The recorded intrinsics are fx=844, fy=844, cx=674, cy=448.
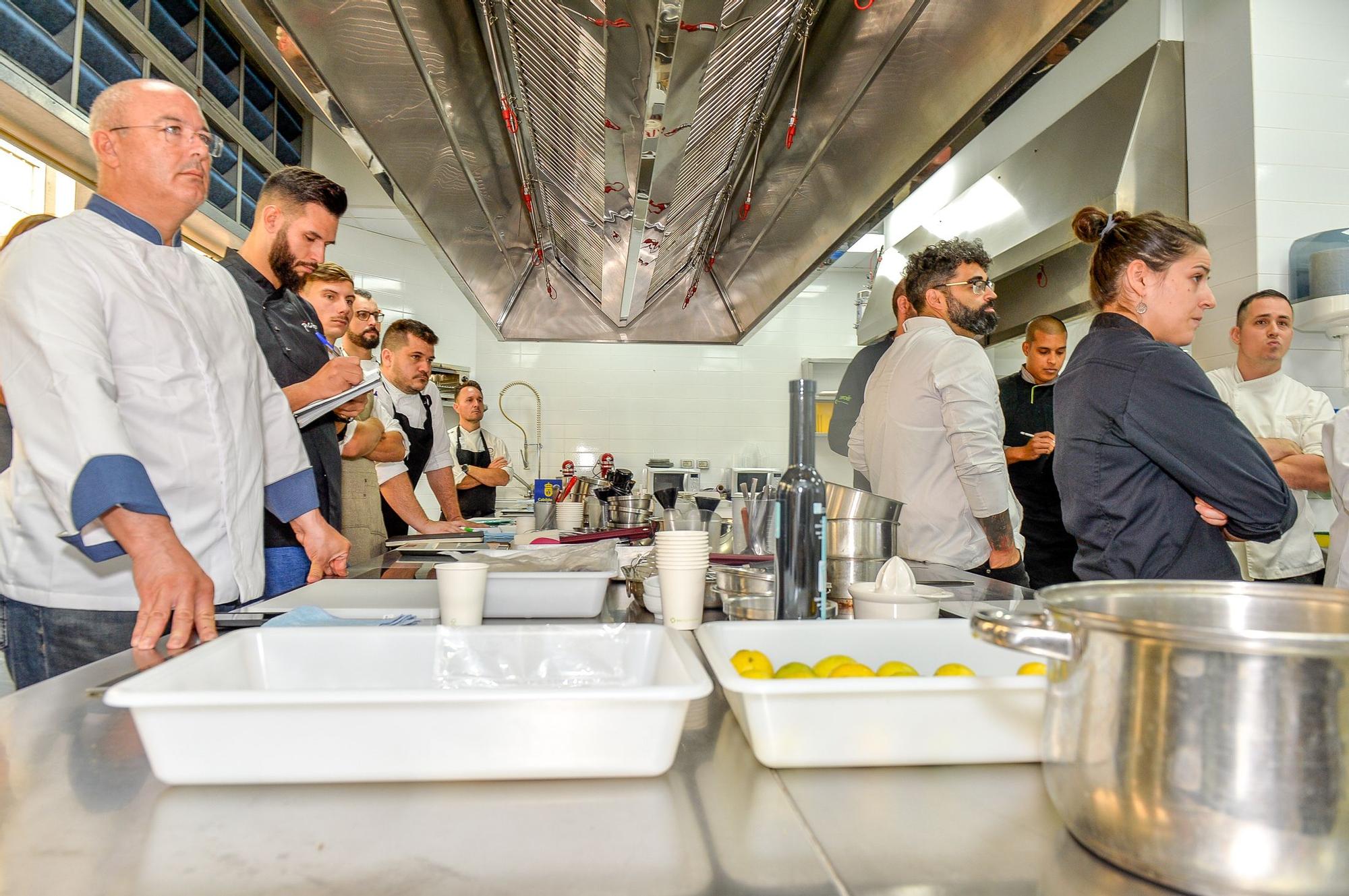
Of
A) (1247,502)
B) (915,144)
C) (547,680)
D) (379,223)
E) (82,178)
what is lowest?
(547,680)

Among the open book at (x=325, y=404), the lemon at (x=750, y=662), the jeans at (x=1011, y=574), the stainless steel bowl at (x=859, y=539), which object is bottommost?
the jeans at (x=1011, y=574)

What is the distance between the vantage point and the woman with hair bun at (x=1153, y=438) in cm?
147

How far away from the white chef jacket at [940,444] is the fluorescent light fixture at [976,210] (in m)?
1.26

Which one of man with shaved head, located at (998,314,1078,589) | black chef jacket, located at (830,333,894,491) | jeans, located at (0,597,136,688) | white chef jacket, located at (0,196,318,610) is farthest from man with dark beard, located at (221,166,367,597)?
man with shaved head, located at (998,314,1078,589)

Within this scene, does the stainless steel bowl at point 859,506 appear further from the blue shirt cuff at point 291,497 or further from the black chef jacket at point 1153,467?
the blue shirt cuff at point 291,497

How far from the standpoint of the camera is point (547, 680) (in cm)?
78

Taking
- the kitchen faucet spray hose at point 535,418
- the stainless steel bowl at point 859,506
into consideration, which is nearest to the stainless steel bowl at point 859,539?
the stainless steel bowl at point 859,506

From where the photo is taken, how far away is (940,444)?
7.65ft

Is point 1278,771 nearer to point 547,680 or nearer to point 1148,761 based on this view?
point 1148,761

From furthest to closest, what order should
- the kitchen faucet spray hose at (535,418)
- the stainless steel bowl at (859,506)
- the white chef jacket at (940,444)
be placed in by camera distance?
1. the kitchen faucet spray hose at (535,418)
2. the white chef jacket at (940,444)
3. the stainless steel bowl at (859,506)

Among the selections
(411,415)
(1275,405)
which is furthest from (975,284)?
(411,415)

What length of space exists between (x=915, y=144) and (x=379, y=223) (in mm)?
5211

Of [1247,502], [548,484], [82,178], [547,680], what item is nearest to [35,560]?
[547,680]

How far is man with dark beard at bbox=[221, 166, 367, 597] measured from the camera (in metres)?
2.00
